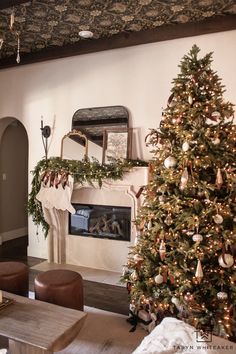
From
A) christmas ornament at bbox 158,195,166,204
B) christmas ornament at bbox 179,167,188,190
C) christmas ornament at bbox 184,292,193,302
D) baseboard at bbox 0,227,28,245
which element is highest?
christmas ornament at bbox 179,167,188,190

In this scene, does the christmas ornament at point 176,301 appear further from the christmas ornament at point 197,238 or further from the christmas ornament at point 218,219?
the christmas ornament at point 218,219

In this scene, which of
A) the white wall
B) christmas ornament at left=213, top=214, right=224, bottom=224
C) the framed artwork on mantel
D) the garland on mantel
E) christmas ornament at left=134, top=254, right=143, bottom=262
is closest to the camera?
christmas ornament at left=213, top=214, right=224, bottom=224

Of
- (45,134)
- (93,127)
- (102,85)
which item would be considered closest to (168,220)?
(93,127)

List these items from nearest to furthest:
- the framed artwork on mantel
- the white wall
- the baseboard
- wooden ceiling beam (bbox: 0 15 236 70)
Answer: wooden ceiling beam (bbox: 0 15 236 70), the white wall, the framed artwork on mantel, the baseboard

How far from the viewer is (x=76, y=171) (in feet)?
12.8

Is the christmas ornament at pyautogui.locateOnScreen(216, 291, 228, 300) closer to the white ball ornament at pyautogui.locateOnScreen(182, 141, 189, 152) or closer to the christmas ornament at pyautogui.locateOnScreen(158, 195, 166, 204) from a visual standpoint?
the christmas ornament at pyautogui.locateOnScreen(158, 195, 166, 204)

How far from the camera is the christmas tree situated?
2234 millimetres

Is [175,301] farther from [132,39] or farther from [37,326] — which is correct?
[132,39]

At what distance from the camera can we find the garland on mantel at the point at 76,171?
147 inches

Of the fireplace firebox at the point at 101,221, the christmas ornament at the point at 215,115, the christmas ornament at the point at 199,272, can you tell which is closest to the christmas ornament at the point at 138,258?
the christmas ornament at the point at 199,272

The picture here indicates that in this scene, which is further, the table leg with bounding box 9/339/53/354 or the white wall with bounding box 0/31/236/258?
the white wall with bounding box 0/31/236/258

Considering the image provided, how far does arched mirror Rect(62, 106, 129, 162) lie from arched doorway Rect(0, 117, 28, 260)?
1491 millimetres

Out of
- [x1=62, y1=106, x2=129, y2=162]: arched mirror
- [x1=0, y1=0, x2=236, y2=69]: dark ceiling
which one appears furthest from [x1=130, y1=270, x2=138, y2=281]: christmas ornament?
[x1=0, y1=0, x2=236, y2=69]: dark ceiling

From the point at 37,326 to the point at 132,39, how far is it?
11.5 feet
